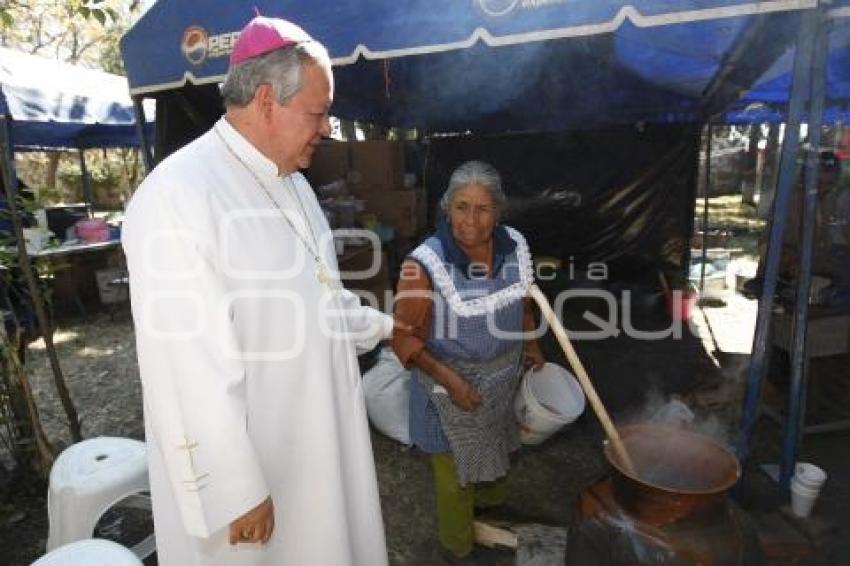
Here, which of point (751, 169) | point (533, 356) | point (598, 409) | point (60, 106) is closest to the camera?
point (598, 409)

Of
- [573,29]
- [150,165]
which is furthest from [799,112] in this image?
[150,165]

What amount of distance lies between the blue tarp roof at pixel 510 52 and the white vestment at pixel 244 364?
1.43 m

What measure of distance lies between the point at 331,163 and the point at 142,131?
2.72m

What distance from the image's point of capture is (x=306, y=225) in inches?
78.9

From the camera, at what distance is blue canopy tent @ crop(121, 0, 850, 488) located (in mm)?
2742

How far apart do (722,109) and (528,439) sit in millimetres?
5701

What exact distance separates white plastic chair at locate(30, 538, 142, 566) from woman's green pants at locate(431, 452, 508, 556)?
1451mm

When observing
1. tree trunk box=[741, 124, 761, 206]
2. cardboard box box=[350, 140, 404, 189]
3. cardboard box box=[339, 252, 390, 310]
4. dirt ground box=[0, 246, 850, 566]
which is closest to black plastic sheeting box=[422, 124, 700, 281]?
dirt ground box=[0, 246, 850, 566]

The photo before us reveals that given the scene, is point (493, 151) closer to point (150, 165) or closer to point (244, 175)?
point (150, 165)

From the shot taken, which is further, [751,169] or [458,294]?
[751,169]

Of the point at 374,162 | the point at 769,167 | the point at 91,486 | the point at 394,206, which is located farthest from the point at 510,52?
the point at 769,167

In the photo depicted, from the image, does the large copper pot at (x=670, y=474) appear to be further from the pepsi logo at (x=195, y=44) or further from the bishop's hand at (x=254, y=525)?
the pepsi logo at (x=195, y=44)

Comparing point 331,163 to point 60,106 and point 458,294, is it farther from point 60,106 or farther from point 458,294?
point 458,294

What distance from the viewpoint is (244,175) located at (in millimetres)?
1816
